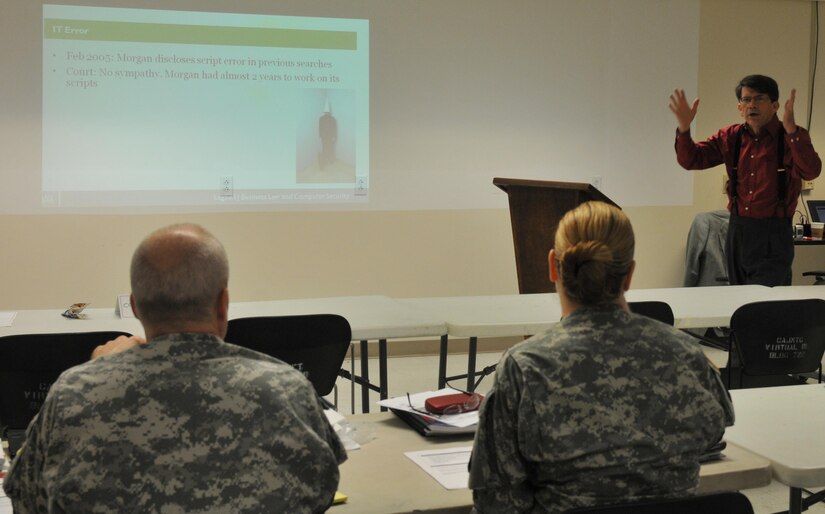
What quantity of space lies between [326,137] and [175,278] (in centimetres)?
450

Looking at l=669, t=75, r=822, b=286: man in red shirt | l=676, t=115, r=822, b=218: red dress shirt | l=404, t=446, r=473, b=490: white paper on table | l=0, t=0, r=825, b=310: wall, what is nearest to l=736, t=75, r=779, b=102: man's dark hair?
l=669, t=75, r=822, b=286: man in red shirt

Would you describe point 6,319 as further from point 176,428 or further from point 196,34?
point 196,34

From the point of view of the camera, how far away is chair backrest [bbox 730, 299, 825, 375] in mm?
3201

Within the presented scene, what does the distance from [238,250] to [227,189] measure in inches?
16.7

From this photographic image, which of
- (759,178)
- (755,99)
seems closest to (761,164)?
(759,178)

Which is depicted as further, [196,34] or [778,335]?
[196,34]

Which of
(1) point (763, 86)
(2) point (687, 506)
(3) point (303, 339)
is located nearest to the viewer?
(2) point (687, 506)

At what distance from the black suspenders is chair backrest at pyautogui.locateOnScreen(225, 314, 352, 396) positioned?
2.67 metres

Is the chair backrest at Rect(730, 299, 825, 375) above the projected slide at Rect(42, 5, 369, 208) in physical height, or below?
below

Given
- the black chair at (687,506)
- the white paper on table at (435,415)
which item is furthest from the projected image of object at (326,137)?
A: the black chair at (687,506)

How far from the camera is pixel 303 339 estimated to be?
8.98ft

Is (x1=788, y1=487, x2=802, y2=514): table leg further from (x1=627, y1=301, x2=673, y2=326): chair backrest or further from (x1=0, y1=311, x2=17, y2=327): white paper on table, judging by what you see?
(x1=0, y1=311, x2=17, y2=327): white paper on table

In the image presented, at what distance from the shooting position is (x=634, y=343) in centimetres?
151

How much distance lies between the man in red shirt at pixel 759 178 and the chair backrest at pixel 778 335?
1197 mm
